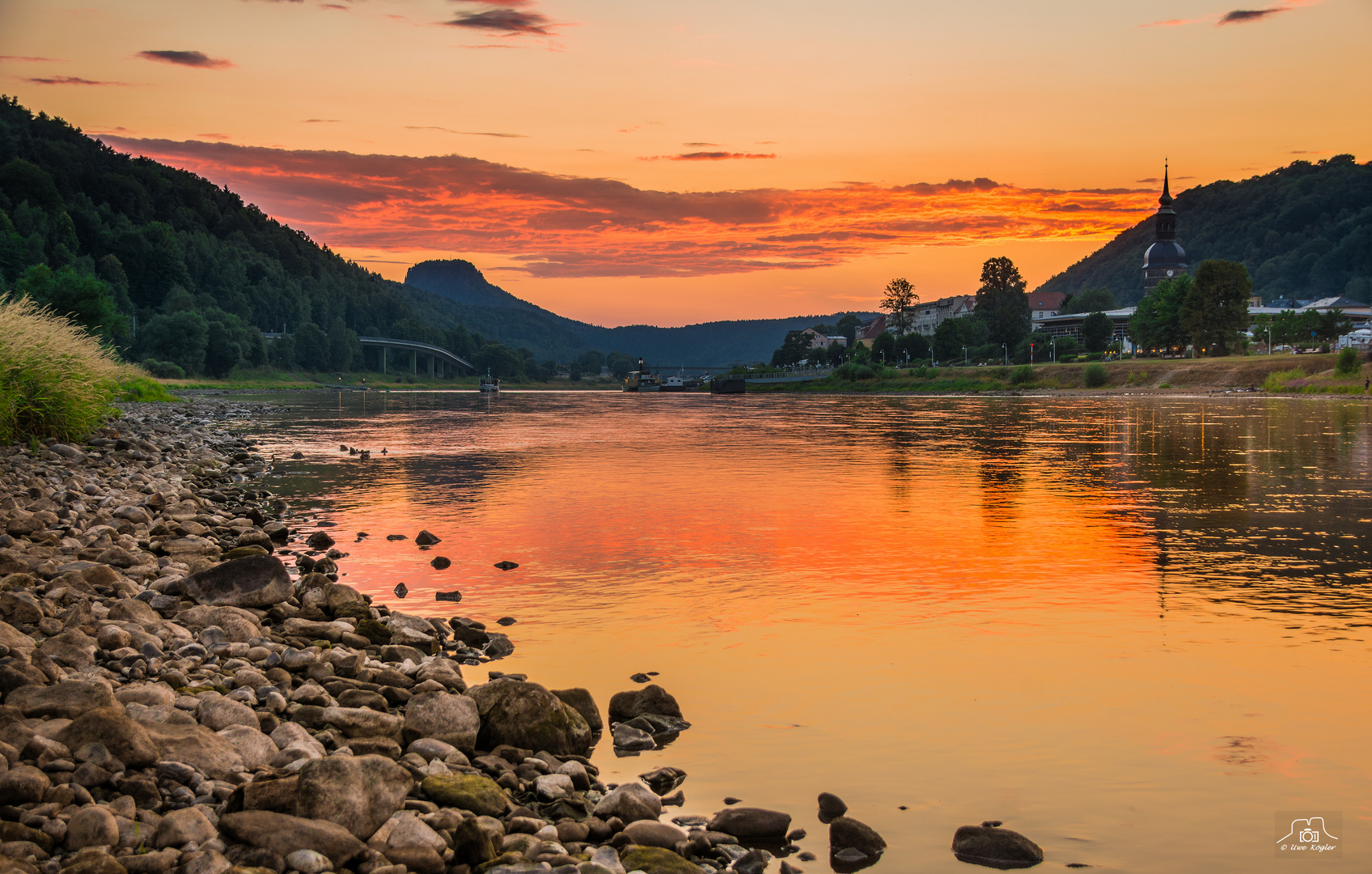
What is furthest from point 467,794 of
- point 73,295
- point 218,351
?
point 218,351

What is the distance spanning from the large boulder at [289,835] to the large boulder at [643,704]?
3996 millimetres

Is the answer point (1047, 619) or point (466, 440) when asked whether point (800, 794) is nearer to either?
point (1047, 619)

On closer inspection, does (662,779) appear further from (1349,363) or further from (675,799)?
(1349,363)

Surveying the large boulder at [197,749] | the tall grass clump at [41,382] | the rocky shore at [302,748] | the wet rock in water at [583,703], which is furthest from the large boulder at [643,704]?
the tall grass clump at [41,382]

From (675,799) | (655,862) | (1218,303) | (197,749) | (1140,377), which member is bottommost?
(675,799)

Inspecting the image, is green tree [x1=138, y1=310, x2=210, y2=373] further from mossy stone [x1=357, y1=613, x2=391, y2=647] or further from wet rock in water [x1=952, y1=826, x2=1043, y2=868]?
wet rock in water [x1=952, y1=826, x2=1043, y2=868]

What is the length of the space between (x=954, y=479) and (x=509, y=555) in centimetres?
1815

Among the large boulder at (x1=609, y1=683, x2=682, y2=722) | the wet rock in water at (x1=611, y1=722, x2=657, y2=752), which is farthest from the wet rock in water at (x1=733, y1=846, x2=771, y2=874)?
the large boulder at (x1=609, y1=683, x2=682, y2=722)

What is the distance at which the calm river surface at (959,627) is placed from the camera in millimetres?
8211

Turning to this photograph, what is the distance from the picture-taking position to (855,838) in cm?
733

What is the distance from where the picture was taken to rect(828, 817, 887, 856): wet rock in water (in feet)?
23.9

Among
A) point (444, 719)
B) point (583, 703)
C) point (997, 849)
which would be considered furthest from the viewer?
point (583, 703)

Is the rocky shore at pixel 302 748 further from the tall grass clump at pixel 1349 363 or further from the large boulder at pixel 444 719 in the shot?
the tall grass clump at pixel 1349 363

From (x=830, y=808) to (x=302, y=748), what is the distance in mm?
4438
